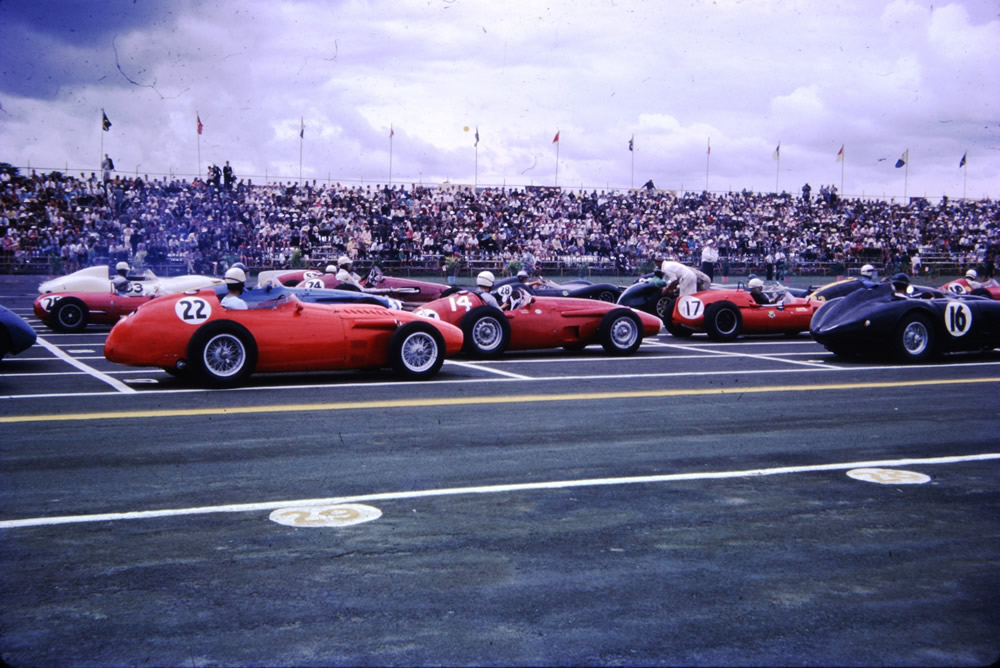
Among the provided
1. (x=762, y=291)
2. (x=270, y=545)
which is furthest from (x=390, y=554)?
(x=762, y=291)

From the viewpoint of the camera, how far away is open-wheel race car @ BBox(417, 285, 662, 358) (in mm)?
14117

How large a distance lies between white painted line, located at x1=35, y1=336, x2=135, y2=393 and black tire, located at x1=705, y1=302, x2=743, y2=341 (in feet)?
34.1

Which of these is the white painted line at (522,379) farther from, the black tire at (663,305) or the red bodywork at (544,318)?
the black tire at (663,305)

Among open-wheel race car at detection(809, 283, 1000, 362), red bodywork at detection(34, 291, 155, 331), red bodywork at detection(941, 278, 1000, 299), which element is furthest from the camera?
red bodywork at detection(941, 278, 1000, 299)

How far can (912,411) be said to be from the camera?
31.1 ft

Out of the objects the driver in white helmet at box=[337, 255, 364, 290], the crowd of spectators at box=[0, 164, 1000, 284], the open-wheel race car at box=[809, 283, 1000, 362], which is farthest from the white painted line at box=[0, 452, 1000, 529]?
the crowd of spectators at box=[0, 164, 1000, 284]

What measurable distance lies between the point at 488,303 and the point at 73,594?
34.4 feet

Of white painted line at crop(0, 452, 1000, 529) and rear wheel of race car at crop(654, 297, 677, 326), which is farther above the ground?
rear wheel of race car at crop(654, 297, 677, 326)

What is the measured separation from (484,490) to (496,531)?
36.4 inches

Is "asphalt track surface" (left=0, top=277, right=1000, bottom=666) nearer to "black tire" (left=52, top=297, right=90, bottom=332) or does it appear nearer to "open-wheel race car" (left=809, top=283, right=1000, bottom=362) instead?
"open-wheel race car" (left=809, top=283, right=1000, bottom=362)

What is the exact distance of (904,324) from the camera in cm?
1395

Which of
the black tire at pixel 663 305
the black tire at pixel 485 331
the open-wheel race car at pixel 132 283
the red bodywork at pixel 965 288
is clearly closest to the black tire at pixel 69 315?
the open-wheel race car at pixel 132 283

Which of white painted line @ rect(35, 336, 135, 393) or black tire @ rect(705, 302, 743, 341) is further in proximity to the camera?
black tire @ rect(705, 302, 743, 341)

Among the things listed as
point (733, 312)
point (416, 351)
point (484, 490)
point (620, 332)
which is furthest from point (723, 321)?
point (484, 490)
